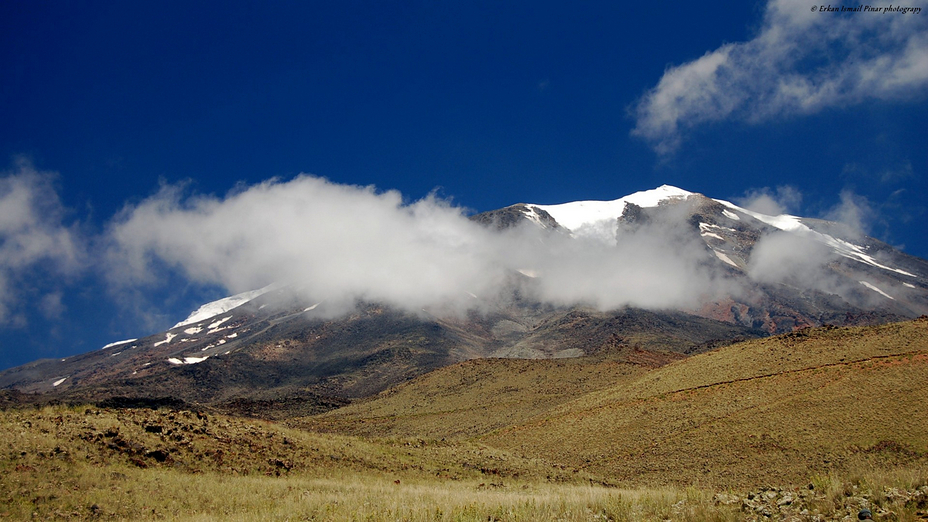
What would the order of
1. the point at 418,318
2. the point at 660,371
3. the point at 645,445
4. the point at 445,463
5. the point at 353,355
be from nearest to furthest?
the point at 445,463, the point at 645,445, the point at 660,371, the point at 353,355, the point at 418,318

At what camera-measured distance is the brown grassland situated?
1182 cm

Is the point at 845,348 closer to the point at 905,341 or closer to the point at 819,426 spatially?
the point at 905,341

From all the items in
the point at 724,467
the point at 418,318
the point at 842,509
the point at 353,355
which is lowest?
the point at 724,467

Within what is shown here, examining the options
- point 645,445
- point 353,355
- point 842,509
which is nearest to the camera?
point 842,509

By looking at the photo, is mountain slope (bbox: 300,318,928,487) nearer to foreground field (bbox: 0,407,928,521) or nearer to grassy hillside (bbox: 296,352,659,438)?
grassy hillside (bbox: 296,352,659,438)

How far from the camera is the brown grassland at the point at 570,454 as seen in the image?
38.8 ft

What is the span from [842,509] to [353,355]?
471 feet

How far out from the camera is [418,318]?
180125mm

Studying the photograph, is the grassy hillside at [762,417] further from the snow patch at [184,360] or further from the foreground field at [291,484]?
the snow patch at [184,360]

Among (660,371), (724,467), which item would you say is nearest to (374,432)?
(660,371)

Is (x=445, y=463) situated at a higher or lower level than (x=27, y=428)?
lower

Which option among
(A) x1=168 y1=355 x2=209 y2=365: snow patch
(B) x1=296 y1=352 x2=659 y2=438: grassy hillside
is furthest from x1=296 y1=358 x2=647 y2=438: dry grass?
(A) x1=168 y1=355 x2=209 y2=365: snow patch

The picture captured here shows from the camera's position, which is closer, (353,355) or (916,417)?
(916,417)

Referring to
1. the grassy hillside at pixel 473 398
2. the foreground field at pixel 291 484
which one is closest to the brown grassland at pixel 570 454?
the foreground field at pixel 291 484
